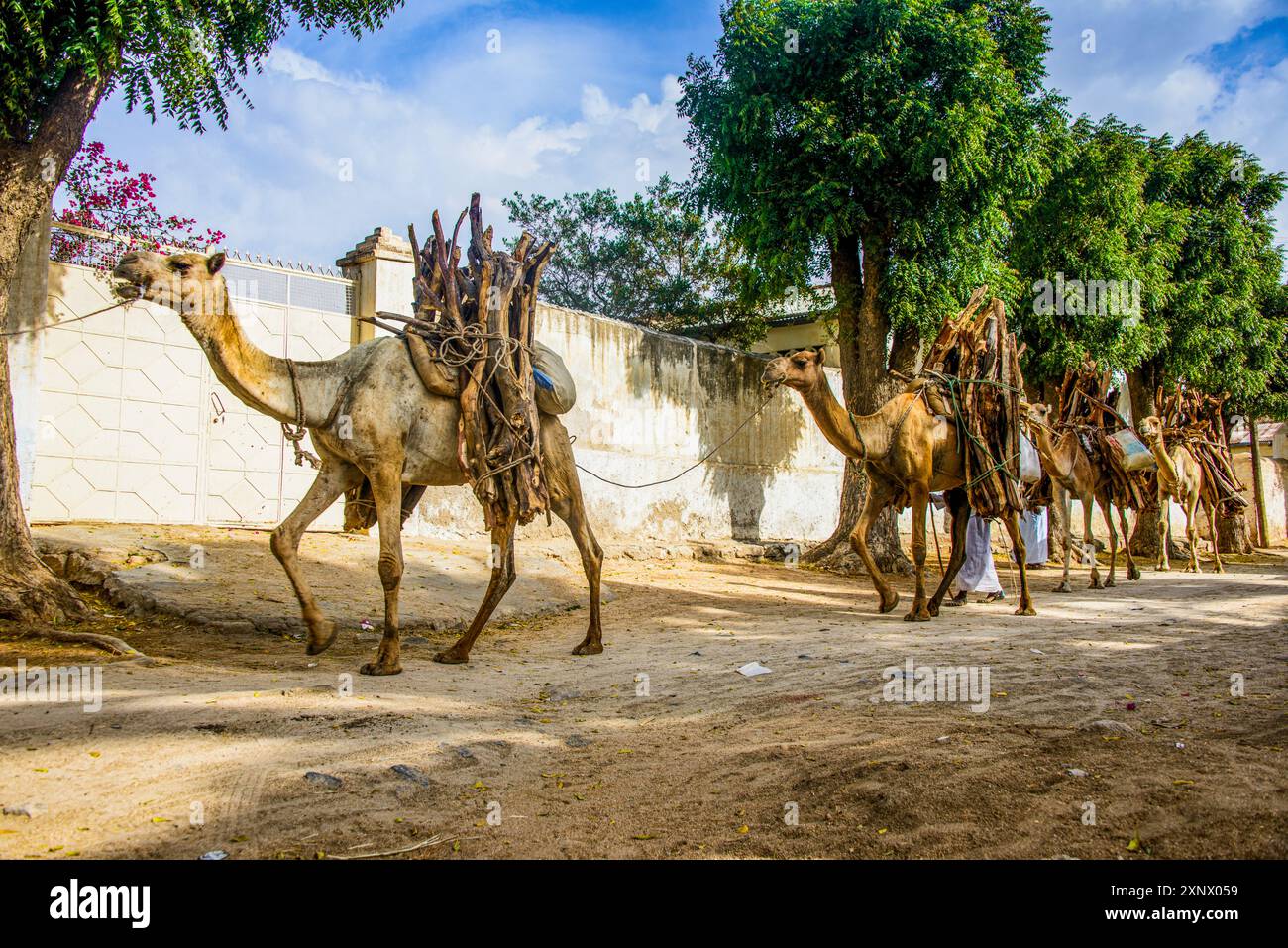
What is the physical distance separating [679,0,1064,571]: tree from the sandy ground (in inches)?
348

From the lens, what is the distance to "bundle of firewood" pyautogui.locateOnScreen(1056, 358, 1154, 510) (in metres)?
15.8

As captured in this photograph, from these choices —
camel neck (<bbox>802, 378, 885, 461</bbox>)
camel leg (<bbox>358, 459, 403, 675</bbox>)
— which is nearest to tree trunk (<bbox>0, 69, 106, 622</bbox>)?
camel leg (<bbox>358, 459, 403, 675</bbox>)

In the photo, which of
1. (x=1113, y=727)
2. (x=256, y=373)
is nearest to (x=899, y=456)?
(x=1113, y=727)

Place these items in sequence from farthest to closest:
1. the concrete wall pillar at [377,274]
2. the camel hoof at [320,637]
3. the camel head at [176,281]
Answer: the concrete wall pillar at [377,274] → the camel hoof at [320,637] → the camel head at [176,281]

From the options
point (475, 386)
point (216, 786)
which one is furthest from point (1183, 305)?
point (216, 786)

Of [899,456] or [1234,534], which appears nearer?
[899,456]

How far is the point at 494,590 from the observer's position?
25.8 ft

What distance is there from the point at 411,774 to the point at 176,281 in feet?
12.6

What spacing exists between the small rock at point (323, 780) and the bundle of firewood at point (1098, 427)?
1448 centimetres

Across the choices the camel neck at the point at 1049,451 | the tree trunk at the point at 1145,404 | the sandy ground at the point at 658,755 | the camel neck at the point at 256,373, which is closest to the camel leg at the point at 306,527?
the sandy ground at the point at 658,755

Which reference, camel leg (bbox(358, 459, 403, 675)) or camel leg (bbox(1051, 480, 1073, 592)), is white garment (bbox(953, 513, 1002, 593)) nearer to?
camel leg (bbox(1051, 480, 1073, 592))

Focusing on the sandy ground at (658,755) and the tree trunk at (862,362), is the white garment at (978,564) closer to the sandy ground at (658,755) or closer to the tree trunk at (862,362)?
the tree trunk at (862,362)

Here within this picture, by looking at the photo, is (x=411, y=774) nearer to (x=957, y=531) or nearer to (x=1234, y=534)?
(x=957, y=531)

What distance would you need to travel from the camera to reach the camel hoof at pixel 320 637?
7.25 m
